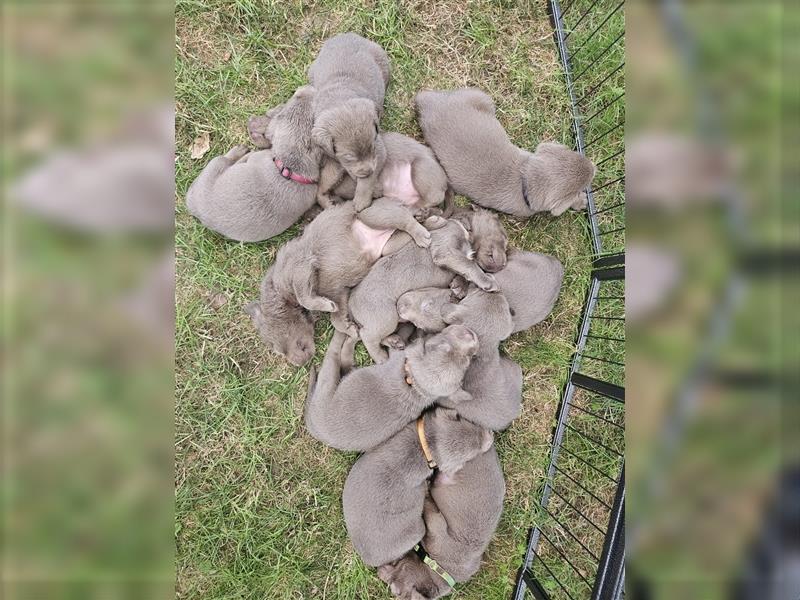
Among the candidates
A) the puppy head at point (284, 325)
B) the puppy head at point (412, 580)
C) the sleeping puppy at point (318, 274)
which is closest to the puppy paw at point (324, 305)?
the sleeping puppy at point (318, 274)

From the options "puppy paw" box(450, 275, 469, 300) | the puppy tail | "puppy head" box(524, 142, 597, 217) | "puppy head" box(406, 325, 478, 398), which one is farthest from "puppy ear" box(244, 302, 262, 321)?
"puppy head" box(524, 142, 597, 217)

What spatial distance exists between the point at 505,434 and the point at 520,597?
1541 mm

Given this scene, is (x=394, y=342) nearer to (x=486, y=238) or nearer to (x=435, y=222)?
(x=435, y=222)

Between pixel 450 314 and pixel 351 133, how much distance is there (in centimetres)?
162

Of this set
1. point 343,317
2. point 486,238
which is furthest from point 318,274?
point 486,238

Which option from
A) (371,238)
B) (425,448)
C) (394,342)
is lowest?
(425,448)

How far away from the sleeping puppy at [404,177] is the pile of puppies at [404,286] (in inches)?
0.5

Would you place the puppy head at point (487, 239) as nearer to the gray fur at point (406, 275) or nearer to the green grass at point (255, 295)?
the gray fur at point (406, 275)

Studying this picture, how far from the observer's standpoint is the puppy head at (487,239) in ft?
15.4

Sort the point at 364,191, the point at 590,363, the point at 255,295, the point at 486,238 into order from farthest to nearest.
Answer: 1. the point at 590,363
2. the point at 255,295
3. the point at 486,238
4. the point at 364,191

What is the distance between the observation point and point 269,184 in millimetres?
4297
